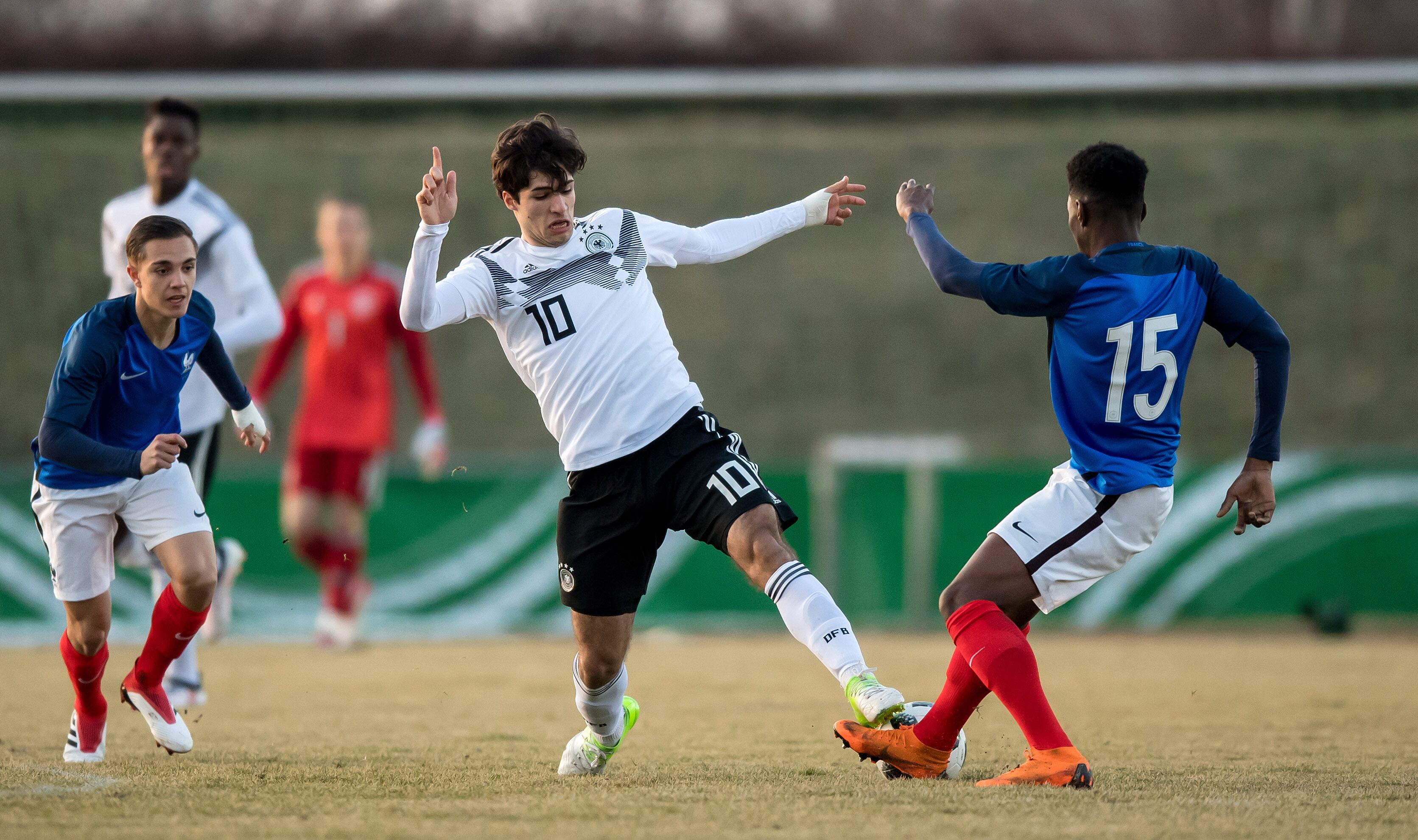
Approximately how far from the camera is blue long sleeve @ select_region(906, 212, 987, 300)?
4508 mm

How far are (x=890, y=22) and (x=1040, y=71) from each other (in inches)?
72.5

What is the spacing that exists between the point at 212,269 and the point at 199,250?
11 centimetres

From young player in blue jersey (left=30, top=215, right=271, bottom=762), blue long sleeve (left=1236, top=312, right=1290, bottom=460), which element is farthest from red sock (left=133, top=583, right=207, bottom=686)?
blue long sleeve (left=1236, top=312, right=1290, bottom=460)

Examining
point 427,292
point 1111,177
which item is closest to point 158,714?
point 427,292

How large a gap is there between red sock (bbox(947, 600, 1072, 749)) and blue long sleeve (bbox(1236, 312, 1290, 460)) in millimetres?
993

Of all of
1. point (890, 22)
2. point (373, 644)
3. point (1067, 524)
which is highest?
point (890, 22)

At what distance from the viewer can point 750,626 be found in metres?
11.6

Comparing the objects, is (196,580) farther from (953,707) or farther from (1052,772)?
(1052,772)

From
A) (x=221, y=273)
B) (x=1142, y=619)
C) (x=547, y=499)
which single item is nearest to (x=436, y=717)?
(x=221, y=273)

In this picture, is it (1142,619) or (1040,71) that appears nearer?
(1142,619)

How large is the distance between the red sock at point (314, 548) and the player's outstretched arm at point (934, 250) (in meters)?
6.22

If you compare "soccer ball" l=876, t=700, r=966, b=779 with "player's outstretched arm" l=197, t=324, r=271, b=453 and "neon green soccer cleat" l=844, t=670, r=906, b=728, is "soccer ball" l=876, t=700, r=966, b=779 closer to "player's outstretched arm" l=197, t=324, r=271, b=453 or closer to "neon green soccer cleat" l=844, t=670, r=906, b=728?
"neon green soccer cleat" l=844, t=670, r=906, b=728

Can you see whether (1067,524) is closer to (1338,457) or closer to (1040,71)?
(1338,457)

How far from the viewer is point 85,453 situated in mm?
4707
